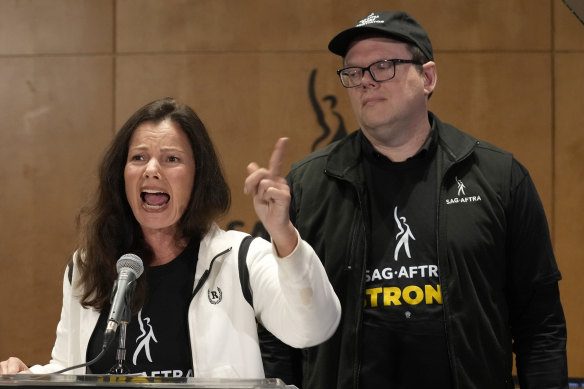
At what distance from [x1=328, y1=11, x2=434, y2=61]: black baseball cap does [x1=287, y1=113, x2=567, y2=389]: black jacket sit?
0.35 meters

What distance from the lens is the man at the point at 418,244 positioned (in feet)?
6.53

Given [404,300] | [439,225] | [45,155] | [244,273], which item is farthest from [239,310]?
[45,155]

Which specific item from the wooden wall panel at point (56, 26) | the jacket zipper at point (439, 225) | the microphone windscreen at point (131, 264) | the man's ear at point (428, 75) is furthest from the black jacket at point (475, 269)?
the wooden wall panel at point (56, 26)

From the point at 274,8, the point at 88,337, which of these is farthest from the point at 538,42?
the point at 88,337

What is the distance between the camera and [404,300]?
1.99 metres

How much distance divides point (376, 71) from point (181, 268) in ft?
2.86

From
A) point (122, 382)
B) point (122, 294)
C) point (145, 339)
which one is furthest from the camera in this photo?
point (145, 339)

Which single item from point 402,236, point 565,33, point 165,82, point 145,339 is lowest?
point 145,339

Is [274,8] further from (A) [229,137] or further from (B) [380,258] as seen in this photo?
(B) [380,258]

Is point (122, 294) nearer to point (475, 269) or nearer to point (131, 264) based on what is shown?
point (131, 264)

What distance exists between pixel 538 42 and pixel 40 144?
328 centimetres

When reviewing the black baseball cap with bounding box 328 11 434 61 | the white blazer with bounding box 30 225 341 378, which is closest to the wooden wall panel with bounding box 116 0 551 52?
the black baseball cap with bounding box 328 11 434 61

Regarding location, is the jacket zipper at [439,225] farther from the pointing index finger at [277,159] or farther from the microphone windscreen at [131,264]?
the microphone windscreen at [131,264]

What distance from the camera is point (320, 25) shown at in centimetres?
439
